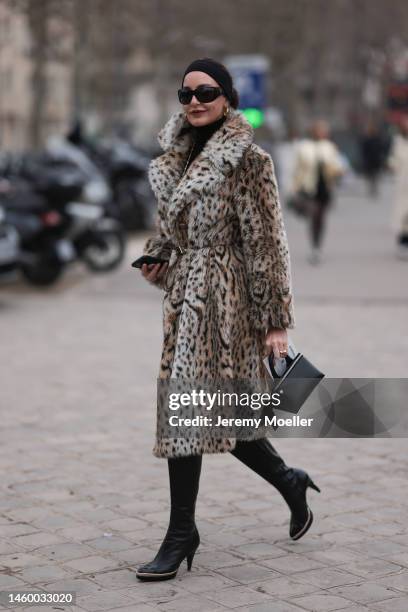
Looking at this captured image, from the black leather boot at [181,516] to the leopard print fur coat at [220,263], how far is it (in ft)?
0.30

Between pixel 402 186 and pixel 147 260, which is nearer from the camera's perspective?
pixel 147 260

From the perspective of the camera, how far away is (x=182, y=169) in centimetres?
515

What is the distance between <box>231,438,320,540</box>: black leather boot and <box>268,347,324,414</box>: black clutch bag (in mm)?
236

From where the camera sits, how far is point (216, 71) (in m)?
5.05

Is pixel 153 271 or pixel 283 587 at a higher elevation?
pixel 153 271

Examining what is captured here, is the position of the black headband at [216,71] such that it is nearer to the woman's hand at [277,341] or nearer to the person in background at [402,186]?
the woman's hand at [277,341]

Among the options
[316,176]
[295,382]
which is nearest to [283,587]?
[295,382]

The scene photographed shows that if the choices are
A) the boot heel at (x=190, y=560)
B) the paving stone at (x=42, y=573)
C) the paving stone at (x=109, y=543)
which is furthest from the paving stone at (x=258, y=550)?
the paving stone at (x=42, y=573)

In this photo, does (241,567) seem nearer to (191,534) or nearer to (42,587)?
(191,534)

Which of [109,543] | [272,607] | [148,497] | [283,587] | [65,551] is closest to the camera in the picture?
[272,607]

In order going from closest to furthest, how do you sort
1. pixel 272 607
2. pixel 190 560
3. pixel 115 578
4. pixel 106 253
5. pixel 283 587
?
pixel 272 607
pixel 283 587
pixel 115 578
pixel 190 560
pixel 106 253

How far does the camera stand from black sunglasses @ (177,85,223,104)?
500 centimetres

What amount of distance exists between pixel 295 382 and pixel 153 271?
0.65 meters

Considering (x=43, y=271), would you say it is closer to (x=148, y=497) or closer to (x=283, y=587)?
(x=148, y=497)
